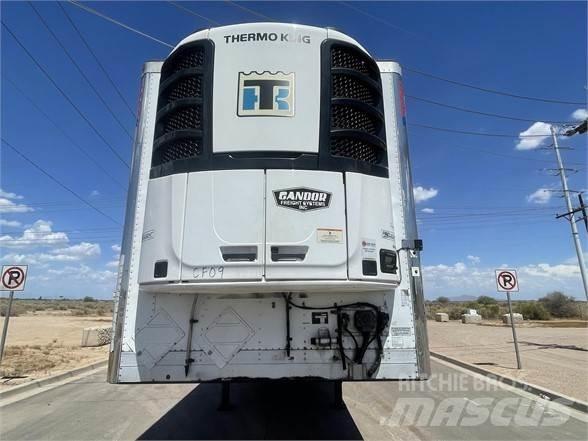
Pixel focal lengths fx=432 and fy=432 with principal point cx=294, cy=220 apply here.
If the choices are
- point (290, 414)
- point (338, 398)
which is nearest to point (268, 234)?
point (290, 414)

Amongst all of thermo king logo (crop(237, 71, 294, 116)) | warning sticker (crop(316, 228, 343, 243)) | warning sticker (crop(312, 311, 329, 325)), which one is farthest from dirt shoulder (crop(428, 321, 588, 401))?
thermo king logo (crop(237, 71, 294, 116))

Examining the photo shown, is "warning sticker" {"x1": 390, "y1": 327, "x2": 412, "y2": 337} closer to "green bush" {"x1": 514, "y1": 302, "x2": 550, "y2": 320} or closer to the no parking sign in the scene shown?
the no parking sign

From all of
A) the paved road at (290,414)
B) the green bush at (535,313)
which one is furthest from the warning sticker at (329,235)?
the green bush at (535,313)

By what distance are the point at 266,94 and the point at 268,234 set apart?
1.27 m

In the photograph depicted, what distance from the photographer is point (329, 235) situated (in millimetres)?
3467

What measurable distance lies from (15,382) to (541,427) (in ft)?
32.6

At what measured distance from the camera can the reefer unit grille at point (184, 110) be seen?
3791 millimetres

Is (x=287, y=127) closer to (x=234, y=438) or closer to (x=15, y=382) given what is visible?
(x=234, y=438)

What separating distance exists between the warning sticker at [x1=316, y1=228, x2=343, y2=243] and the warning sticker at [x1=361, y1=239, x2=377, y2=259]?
21 centimetres

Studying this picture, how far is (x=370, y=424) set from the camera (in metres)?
5.75

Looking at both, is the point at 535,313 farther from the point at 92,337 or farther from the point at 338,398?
the point at 338,398

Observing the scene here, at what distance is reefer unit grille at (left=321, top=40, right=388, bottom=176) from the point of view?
3768 mm

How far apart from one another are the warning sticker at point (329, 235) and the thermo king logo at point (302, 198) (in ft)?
0.66

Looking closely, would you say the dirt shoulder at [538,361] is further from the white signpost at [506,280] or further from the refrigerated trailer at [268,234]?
the refrigerated trailer at [268,234]
